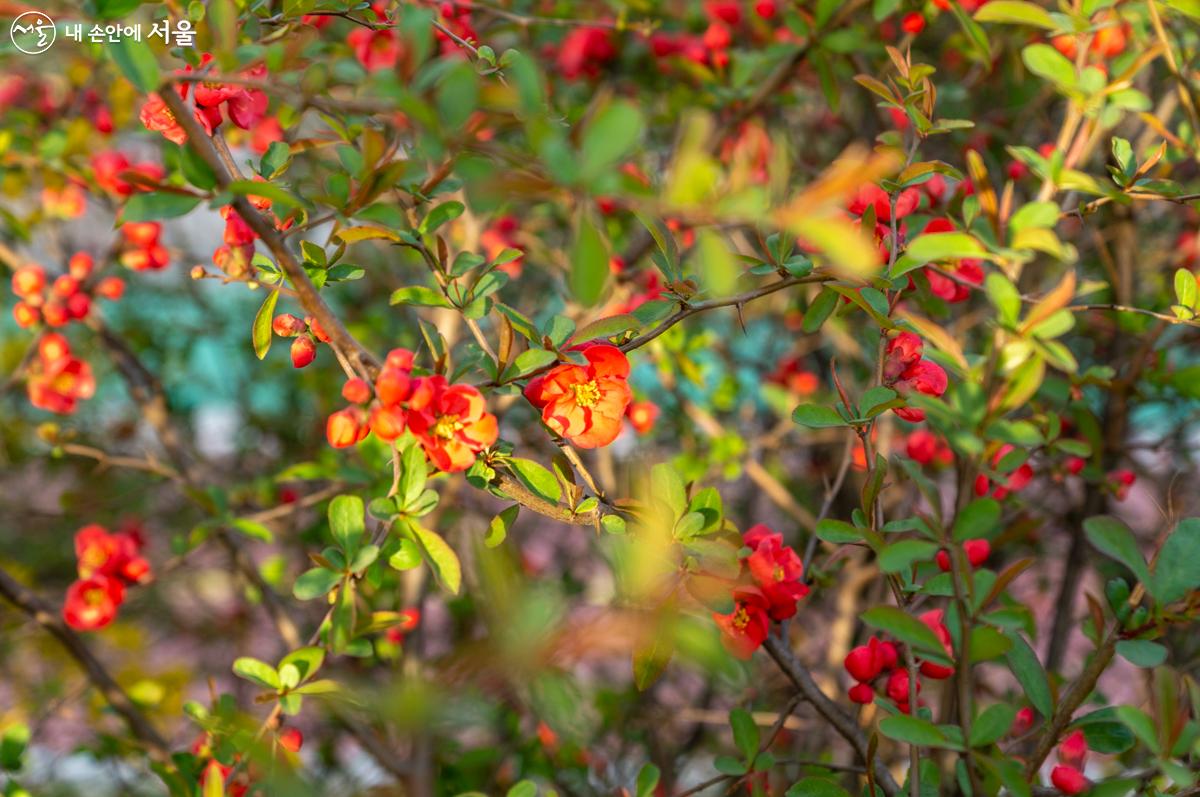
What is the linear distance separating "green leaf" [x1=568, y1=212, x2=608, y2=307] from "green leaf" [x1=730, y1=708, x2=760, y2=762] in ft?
1.67

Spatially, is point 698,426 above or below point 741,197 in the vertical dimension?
below

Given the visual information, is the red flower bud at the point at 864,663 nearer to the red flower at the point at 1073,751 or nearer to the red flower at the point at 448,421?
the red flower at the point at 1073,751

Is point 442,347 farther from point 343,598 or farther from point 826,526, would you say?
point 826,526

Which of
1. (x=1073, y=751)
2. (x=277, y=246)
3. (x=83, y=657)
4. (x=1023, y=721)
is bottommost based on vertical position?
(x=83, y=657)

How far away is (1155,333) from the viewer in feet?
3.69

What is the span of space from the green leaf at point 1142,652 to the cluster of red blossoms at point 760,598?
0.24 meters

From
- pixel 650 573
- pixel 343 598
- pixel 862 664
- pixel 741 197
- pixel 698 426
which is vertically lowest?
pixel 698 426

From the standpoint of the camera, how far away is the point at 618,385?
77 cm

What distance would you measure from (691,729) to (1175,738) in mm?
1570

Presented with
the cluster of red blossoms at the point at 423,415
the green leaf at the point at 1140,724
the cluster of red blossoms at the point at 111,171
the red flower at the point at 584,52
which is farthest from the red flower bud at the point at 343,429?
the red flower at the point at 584,52

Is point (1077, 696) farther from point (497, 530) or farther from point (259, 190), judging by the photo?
point (259, 190)

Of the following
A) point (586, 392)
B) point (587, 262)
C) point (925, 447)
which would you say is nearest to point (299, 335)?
point (586, 392)

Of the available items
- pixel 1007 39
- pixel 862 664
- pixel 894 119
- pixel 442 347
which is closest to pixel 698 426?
pixel 894 119

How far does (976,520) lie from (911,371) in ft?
0.56
